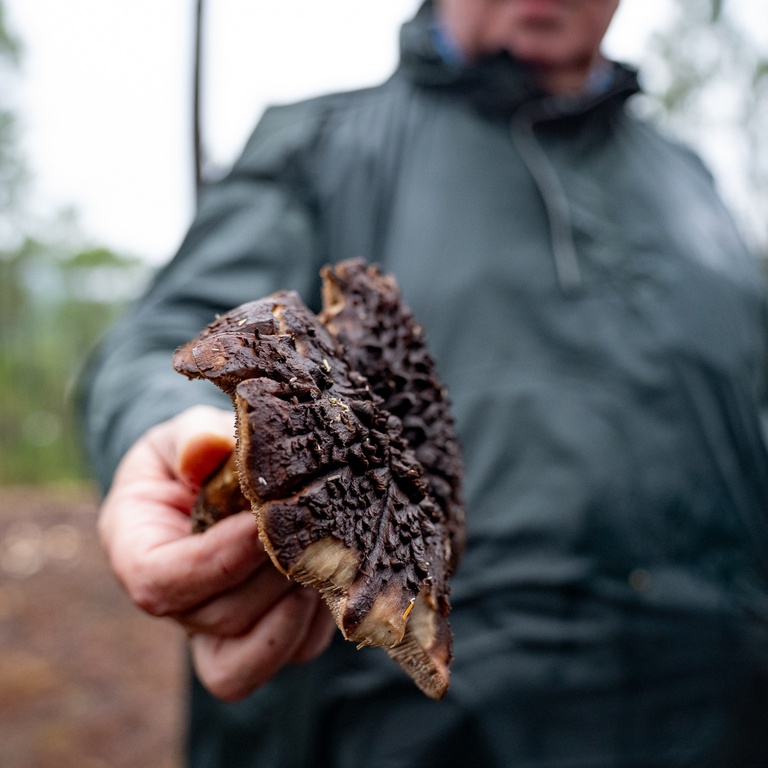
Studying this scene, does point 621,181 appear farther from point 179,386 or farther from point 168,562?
point 168,562

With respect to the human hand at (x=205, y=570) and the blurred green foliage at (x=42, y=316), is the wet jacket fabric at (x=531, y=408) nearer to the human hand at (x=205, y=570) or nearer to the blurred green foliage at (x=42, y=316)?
the human hand at (x=205, y=570)

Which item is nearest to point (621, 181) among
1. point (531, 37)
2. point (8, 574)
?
point (531, 37)

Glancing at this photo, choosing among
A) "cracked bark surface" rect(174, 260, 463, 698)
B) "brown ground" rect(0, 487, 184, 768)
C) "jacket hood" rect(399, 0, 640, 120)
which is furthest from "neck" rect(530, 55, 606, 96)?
"brown ground" rect(0, 487, 184, 768)

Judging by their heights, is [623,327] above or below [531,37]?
below

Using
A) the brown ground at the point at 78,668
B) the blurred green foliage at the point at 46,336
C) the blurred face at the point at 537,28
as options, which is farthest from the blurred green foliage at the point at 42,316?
the blurred face at the point at 537,28

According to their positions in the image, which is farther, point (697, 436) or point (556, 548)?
point (697, 436)

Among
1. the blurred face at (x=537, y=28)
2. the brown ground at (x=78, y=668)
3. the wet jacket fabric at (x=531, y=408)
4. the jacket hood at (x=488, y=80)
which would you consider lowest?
the brown ground at (x=78, y=668)

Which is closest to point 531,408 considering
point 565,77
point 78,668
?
point 565,77
